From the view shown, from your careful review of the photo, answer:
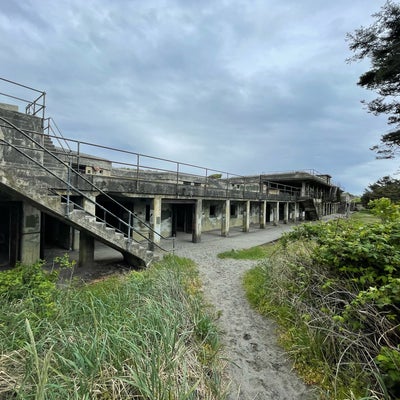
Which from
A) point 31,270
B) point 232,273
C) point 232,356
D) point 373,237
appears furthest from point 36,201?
point 373,237

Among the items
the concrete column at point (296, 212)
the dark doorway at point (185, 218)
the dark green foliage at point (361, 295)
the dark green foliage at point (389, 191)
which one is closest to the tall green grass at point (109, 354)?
the dark green foliage at point (361, 295)

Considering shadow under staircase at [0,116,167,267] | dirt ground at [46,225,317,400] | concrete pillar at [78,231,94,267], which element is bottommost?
dirt ground at [46,225,317,400]

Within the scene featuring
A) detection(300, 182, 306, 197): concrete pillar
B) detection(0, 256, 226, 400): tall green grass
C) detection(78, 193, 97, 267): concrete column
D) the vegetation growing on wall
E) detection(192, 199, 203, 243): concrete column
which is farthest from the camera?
detection(300, 182, 306, 197): concrete pillar

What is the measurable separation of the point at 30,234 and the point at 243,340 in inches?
266

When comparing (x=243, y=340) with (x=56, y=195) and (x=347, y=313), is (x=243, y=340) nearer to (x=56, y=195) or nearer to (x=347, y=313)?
(x=347, y=313)

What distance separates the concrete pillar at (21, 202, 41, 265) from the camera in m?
7.12

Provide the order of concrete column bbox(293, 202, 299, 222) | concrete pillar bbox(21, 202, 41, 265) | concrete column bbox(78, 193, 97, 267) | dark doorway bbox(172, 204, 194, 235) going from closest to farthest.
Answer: concrete pillar bbox(21, 202, 41, 265)
concrete column bbox(78, 193, 97, 267)
dark doorway bbox(172, 204, 194, 235)
concrete column bbox(293, 202, 299, 222)

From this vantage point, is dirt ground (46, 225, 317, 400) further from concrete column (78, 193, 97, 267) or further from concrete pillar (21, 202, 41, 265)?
concrete pillar (21, 202, 41, 265)

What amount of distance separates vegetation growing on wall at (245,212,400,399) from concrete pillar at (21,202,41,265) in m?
6.58

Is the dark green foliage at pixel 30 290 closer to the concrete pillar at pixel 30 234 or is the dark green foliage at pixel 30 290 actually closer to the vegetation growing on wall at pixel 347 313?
the concrete pillar at pixel 30 234

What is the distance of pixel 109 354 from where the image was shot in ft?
7.89

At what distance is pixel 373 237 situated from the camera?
3.62m

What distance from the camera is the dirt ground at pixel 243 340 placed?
2.94 metres

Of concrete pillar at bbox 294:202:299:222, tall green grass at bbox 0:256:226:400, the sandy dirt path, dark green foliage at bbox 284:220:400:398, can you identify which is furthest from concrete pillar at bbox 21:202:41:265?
concrete pillar at bbox 294:202:299:222
